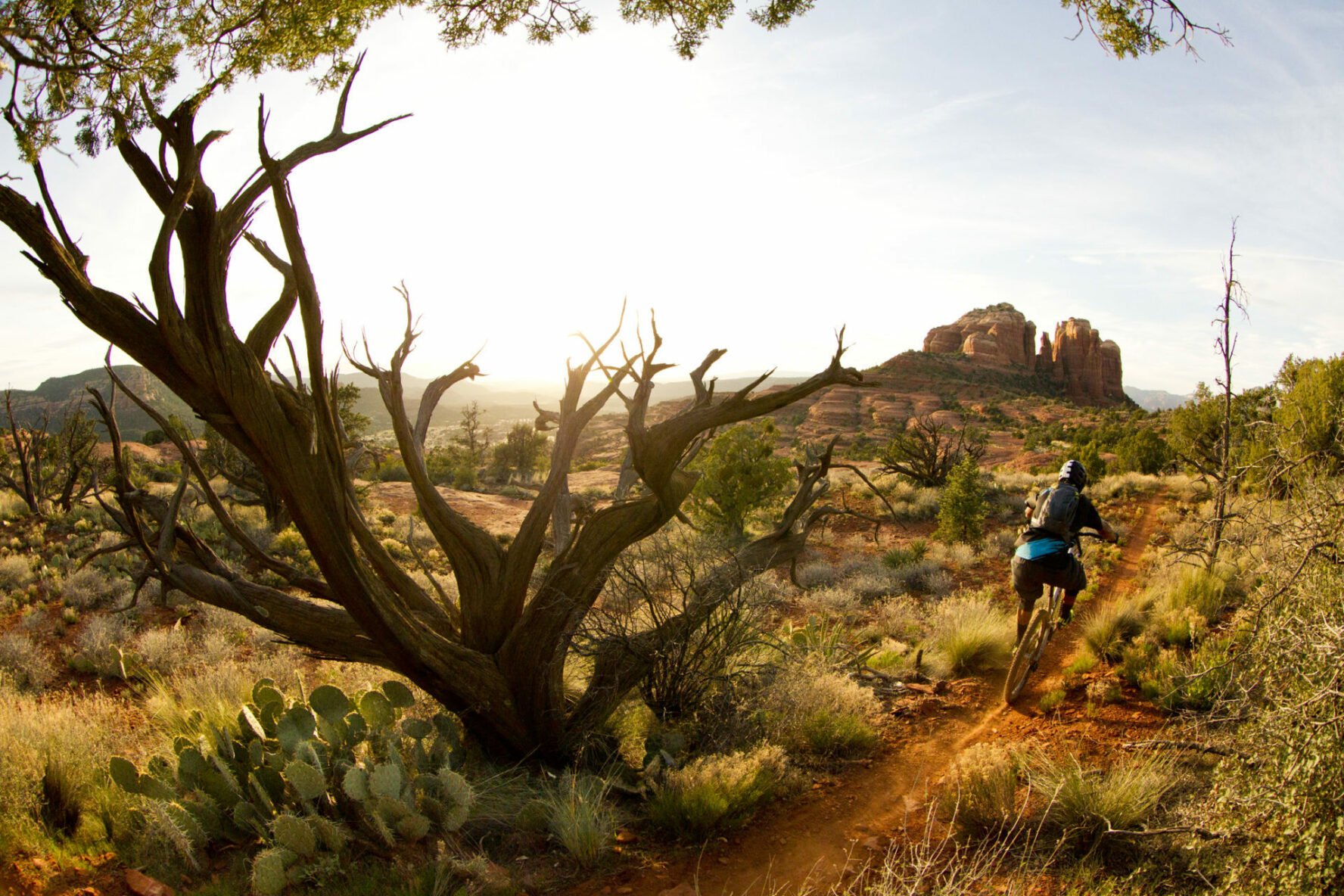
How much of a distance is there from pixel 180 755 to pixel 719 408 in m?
3.58

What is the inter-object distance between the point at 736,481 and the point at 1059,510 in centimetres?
898

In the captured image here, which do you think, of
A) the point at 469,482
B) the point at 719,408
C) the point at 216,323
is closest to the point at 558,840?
the point at 719,408

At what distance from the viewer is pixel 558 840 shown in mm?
4211

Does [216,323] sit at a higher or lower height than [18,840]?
higher

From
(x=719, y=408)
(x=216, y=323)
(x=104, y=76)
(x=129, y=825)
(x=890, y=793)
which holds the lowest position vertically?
(x=890, y=793)

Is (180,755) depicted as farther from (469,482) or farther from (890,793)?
(469,482)

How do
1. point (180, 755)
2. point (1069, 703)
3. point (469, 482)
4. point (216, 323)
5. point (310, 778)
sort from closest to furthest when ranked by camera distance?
point (216, 323) < point (310, 778) < point (180, 755) < point (1069, 703) < point (469, 482)

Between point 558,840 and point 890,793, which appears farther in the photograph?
point 890,793

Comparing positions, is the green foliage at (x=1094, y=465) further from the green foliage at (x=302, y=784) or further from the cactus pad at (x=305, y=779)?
the cactus pad at (x=305, y=779)

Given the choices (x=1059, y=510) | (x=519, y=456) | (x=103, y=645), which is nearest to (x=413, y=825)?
(x=1059, y=510)

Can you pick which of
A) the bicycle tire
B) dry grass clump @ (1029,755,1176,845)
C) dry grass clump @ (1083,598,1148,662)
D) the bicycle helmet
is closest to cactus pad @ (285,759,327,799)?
dry grass clump @ (1029,755,1176,845)

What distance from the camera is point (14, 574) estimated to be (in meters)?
10.8

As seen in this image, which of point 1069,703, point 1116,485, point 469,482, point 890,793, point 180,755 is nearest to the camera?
point 180,755

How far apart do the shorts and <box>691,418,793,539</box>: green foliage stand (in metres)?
8.31
